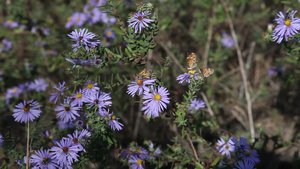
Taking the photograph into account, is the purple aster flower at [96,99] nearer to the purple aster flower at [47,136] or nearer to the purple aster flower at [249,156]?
the purple aster flower at [47,136]

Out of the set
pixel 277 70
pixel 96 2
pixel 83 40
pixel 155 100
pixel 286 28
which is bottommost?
pixel 155 100

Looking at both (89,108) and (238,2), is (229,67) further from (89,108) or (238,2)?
(89,108)

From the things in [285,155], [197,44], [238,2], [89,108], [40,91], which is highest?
[238,2]

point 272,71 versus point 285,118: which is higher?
point 272,71

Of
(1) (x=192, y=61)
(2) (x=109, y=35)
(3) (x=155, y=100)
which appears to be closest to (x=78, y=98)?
(3) (x=155, y=100)

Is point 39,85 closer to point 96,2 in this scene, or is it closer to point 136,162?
point 96,2

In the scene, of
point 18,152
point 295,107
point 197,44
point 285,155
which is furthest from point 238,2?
point 18,152

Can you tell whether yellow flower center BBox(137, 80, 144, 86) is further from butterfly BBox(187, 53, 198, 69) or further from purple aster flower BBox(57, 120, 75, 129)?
purple aster flower BBox(57, 120, 75, 129)
